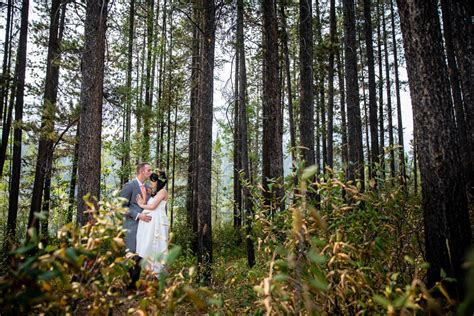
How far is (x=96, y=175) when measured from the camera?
225 inches

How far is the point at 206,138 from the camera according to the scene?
25.7ft

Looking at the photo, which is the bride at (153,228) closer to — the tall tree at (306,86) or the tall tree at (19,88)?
the tall tree at (306,86)

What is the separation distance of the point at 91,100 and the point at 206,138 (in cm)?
287

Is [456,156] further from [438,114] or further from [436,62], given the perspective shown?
[436,62]

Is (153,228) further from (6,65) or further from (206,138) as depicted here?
(6,65)

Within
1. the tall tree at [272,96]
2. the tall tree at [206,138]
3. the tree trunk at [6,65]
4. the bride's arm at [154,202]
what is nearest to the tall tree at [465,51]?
the tall tree at [272,96]

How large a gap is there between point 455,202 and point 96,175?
5.37m

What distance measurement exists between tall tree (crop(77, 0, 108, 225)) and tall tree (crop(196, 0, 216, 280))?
8.14 ft

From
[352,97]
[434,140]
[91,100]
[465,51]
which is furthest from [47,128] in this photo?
[465,51]

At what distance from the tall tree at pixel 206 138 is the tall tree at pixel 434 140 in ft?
17.0

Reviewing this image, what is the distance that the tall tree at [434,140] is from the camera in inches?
111

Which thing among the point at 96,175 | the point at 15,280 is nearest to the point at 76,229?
the point at 15,280

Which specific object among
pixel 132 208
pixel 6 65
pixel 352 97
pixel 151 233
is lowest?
pixel 151 233

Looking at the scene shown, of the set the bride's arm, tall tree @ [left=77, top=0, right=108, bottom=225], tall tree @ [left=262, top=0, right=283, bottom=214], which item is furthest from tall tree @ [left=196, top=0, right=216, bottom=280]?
tall tree @ [left=77, top=0, right=108, bottom=225]
